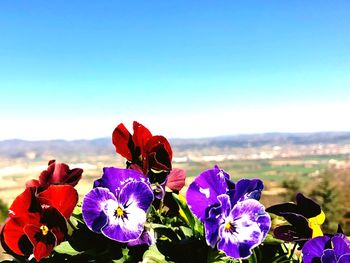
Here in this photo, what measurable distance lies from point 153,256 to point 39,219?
1.14 feet

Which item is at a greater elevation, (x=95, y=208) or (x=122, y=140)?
(x=122, y=140)

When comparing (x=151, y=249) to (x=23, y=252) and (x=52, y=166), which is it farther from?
(x=52, y=166)

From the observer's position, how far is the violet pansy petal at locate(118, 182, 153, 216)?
1141 mm

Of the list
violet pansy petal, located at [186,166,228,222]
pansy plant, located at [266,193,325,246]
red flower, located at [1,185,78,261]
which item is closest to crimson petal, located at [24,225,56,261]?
red flower, located at [1,185,78,261]

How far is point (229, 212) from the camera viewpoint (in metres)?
1.12

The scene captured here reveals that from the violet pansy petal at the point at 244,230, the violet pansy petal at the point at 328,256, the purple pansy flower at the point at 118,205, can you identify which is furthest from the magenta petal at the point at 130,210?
the violet pansy petal at the point at 328,256

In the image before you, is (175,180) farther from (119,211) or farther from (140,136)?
(119,211)

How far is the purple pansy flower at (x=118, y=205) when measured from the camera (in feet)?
3.64

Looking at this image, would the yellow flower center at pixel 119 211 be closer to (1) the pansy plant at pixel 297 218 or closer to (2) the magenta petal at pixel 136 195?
(2) the magenta petal at pixel 136 195

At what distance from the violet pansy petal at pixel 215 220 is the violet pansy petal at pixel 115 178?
216 millimetres

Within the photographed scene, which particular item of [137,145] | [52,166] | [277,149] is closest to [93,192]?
[137,145]

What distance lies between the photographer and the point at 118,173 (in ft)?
3.85

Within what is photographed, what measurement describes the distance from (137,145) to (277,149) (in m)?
196

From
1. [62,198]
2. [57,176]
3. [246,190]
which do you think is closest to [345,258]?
[246,190]
